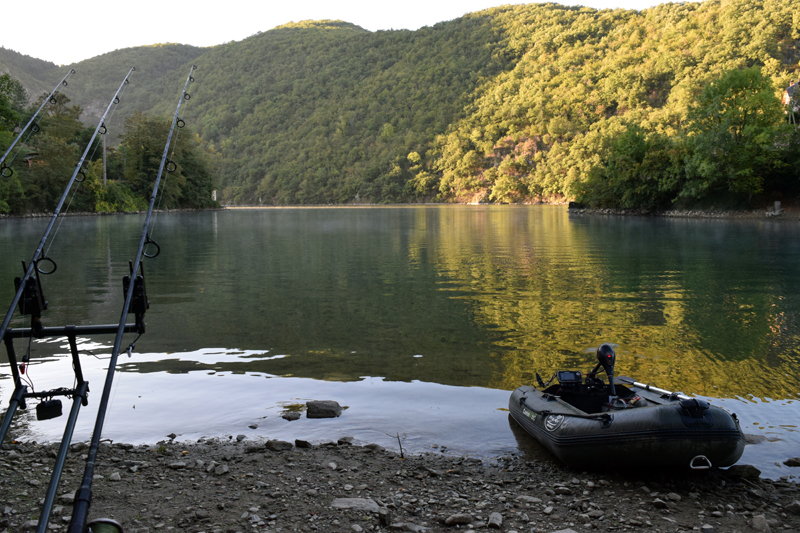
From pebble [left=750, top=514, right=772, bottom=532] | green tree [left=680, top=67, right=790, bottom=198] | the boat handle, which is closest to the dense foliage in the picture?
green tree [left=680, top=67, right=790, bottom=198]

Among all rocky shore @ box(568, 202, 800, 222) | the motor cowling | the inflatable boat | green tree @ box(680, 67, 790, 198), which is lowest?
the inflatable boat

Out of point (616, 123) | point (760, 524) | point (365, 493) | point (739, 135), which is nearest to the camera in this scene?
point (760, 524)

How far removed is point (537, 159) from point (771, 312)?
144896mm

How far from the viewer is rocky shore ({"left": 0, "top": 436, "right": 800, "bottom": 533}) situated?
4949 mm

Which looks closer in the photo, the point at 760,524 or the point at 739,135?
the point at 760,524

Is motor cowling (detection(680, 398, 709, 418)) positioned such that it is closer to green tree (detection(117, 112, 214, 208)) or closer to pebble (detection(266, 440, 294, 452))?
pebble (detection(266, 440, 294, 452))

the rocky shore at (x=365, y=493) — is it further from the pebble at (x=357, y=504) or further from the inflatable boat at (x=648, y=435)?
the inflatable boat at (x=648, y=435)

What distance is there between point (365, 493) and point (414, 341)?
6.24 m

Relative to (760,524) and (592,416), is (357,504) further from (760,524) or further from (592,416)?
(760,524)

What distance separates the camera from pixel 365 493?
5512 mm

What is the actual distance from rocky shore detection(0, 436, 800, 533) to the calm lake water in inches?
22.2

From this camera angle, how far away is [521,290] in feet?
57.2

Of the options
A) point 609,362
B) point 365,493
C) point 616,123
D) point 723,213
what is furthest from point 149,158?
point 616,123

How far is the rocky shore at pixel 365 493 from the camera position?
4949 mm
